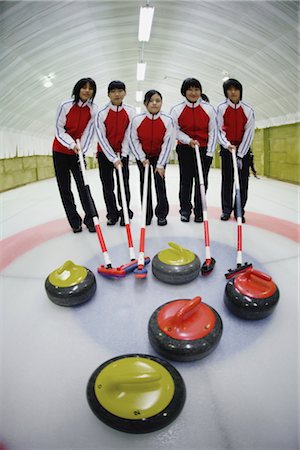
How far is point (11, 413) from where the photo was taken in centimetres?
115

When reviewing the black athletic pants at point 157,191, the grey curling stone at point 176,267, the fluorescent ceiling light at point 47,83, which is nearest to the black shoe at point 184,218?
the black athletic pants at point 157,191

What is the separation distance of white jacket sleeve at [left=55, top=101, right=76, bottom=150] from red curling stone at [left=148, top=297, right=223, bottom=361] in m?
2.06

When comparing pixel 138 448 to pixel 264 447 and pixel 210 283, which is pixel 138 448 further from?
pixel 210 283

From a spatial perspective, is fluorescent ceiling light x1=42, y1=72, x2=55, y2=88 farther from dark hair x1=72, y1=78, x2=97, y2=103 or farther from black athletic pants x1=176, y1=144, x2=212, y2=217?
black athletic pants x1=176, y1=144, x2=212, y2=217

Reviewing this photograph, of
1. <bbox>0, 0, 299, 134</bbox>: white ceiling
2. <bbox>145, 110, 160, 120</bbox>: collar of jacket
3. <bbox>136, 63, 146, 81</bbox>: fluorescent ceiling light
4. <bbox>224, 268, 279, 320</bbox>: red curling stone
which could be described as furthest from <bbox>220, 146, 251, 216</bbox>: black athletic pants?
<bbox>136, 63, 146, 81</bbox>: fluorescent ceiling light

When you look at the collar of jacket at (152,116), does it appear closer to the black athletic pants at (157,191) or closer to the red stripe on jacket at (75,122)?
the black athletic pants at (157,191)

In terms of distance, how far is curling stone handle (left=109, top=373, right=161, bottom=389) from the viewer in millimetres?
1047

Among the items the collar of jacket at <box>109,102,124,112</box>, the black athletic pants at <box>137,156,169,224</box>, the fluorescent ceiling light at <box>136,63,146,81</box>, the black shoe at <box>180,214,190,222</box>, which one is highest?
the fluorescent ceiling light at <box>136,63,146,81</box>

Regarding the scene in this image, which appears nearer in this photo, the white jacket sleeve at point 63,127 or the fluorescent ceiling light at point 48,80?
the white jacket sleeve at point 63,127

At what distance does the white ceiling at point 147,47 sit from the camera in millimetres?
4836

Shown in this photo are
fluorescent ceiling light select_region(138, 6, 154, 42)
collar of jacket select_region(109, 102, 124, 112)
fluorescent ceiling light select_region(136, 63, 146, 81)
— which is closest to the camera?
collar of jacket select_region(109, 102, 124, 112)

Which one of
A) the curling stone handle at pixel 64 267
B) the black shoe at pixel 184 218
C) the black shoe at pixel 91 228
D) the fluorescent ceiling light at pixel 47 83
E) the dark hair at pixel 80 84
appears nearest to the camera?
the curling stone handle at pixel 64 267

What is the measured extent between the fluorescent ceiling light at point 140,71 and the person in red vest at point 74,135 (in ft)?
24.8

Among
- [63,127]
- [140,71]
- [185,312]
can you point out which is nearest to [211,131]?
[63,127]
